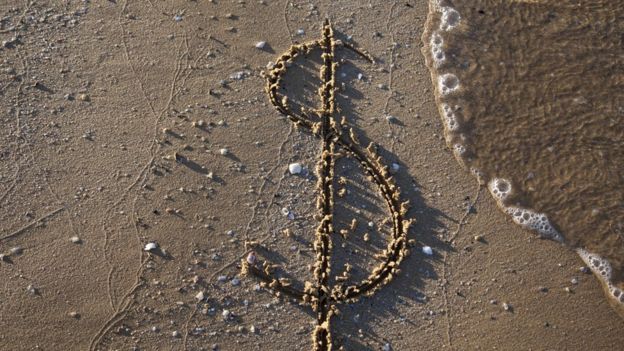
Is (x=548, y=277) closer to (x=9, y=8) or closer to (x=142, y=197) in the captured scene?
(x=142, y=197)

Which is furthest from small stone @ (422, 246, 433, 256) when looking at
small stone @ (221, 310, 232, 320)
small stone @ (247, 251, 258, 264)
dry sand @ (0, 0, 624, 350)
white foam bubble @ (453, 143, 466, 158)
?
small stone @ (221, 310, 232, 320)

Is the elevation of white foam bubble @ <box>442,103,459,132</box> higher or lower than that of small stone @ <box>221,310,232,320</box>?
higher

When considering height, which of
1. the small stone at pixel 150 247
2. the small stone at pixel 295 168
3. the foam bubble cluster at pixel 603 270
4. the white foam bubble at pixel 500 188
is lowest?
the small stone at pixel 150 247

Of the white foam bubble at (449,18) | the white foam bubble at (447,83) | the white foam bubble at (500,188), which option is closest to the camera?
the white foam bubble at (500,188)

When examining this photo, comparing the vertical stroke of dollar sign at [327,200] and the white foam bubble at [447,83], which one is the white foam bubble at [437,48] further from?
the vertical stroke of dollar sign at [327,200]

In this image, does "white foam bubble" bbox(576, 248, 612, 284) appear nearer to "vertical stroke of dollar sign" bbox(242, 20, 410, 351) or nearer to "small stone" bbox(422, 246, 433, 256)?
"small stone" bbox(422, 246, 433, 256)

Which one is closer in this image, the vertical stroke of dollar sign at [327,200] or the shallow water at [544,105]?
the vertical stroke of dollar sign at [327,200]

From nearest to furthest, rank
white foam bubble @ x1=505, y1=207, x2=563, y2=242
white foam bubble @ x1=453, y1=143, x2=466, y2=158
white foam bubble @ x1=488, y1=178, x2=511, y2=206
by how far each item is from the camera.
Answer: white foam bubble @ x1=505, y1=207, x2=563, y2=242 < white foam bubble @ x1=488, y1=178, x2=511, y2=206 < white foam bubble @ x1=453, y1=143, x2=466, y2=158

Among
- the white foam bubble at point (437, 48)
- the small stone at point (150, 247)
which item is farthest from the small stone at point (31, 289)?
the white foam bubble at point (437, 48)
